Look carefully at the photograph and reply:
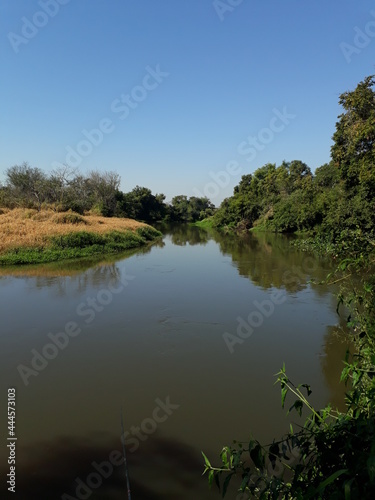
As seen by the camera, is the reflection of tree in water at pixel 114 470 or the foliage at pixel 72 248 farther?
the foliage at pixel 72 248

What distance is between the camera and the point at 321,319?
28.0ft

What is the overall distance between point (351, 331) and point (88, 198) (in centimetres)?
4053

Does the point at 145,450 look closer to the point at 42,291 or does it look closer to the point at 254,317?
the point at 254,317

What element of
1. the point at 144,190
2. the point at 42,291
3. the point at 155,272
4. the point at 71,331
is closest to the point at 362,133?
the point at 155,272

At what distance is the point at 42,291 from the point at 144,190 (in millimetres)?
51912

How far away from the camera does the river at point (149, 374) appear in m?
3.81

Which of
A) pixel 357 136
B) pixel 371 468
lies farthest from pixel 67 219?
pixel 371 468

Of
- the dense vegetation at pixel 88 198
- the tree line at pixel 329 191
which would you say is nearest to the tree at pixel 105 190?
the dense vegetation at pixel 88 198

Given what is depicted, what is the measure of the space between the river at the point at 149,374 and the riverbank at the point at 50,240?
5425mm

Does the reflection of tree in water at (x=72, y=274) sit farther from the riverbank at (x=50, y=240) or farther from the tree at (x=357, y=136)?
the tree at (x=357, y=136)

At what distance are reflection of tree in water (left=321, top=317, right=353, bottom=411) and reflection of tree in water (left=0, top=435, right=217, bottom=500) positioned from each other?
2411 mm

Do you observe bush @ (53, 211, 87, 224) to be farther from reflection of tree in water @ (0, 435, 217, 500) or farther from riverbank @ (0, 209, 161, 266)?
reflection of tree in water @ (0, 435, 217, 500)

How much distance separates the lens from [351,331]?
25.1 ft

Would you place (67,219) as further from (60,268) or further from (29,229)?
(60,268)
